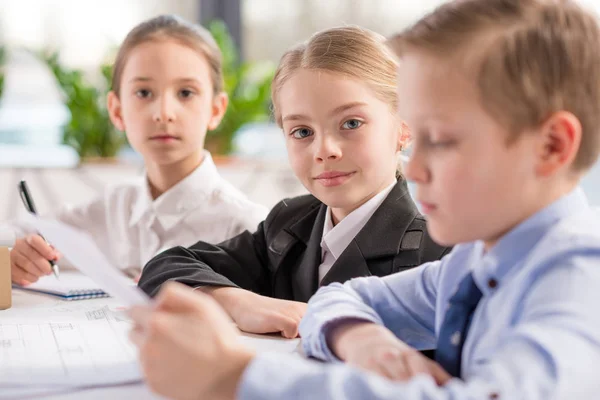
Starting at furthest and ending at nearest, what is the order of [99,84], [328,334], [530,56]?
[99,84], [328,334], [530,56]

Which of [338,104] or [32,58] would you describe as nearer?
[338,104]

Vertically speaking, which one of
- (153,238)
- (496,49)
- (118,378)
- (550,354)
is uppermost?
(496,49)

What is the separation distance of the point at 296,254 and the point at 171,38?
2.23ft

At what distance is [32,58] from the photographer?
10.8ft

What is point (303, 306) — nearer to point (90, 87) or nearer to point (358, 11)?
point (90, 87)

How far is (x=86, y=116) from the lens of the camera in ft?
9.98

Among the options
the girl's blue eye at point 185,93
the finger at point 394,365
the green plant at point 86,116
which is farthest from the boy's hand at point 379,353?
the green plant at point 86,116

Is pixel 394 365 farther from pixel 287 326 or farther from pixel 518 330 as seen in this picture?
pixel 287 326

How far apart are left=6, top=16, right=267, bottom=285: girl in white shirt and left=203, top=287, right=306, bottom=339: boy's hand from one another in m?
0.47

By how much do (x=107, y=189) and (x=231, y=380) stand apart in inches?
50.9

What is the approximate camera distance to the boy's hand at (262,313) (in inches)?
41.5

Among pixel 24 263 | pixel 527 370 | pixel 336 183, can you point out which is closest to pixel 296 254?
pixel 336 183

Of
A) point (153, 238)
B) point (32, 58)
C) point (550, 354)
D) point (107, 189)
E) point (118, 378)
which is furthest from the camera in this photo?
point (32, 58)

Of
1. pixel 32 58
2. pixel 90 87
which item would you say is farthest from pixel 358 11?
pixel 32 58
